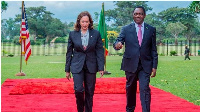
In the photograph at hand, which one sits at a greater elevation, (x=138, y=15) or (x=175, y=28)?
(x=175, y=28)

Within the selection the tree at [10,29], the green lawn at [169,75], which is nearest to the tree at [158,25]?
the tree at [10,29]

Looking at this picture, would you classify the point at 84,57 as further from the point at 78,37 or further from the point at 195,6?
the point at 195,6

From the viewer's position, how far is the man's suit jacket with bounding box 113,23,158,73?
20.2 feet

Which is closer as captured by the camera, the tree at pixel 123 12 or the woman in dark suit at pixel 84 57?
the woman in dark suit at pixel 84 57

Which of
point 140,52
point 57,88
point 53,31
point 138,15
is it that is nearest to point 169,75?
point 57,88

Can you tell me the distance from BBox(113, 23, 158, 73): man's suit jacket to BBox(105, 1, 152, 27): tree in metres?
69.8

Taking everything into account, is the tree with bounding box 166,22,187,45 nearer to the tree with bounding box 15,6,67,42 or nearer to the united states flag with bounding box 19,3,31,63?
the tree with bounding box 15,6,67,42

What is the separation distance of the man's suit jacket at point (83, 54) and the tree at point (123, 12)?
69837 mm

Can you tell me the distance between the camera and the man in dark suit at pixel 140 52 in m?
6.10

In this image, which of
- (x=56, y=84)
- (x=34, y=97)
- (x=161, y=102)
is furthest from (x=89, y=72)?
(x=56, y=84)

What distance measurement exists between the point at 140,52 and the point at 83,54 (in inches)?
32.7

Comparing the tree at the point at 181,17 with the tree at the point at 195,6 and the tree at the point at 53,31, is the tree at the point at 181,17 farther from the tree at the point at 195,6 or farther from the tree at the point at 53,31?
the tree at the point at 195,6

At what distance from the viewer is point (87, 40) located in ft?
20.3

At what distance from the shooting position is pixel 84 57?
6129mm
